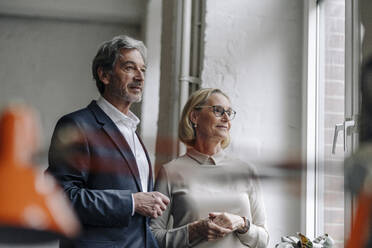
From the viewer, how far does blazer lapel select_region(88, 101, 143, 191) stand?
119 centimetres

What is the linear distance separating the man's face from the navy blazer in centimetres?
9

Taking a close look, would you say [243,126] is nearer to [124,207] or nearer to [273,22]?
[273,22]

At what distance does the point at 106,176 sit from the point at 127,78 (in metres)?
0.23

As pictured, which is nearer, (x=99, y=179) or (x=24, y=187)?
(x=24, y=187)

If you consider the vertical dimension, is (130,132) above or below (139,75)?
below

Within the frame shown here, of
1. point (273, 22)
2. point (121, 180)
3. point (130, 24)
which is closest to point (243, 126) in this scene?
point (273, 22)

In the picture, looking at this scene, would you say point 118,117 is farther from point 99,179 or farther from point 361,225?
point 361,225

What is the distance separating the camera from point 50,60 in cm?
292

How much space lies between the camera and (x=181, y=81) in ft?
6.91

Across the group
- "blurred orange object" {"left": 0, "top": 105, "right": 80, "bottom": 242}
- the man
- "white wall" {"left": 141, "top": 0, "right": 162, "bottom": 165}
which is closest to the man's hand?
the man

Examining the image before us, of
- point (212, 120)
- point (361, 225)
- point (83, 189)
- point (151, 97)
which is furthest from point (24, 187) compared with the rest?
point (151, 97)

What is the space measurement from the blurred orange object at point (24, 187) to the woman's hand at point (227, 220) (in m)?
1.09

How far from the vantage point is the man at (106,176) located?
1.16 metres

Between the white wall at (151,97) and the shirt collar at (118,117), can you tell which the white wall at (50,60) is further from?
the shirt collar at (118,117)
